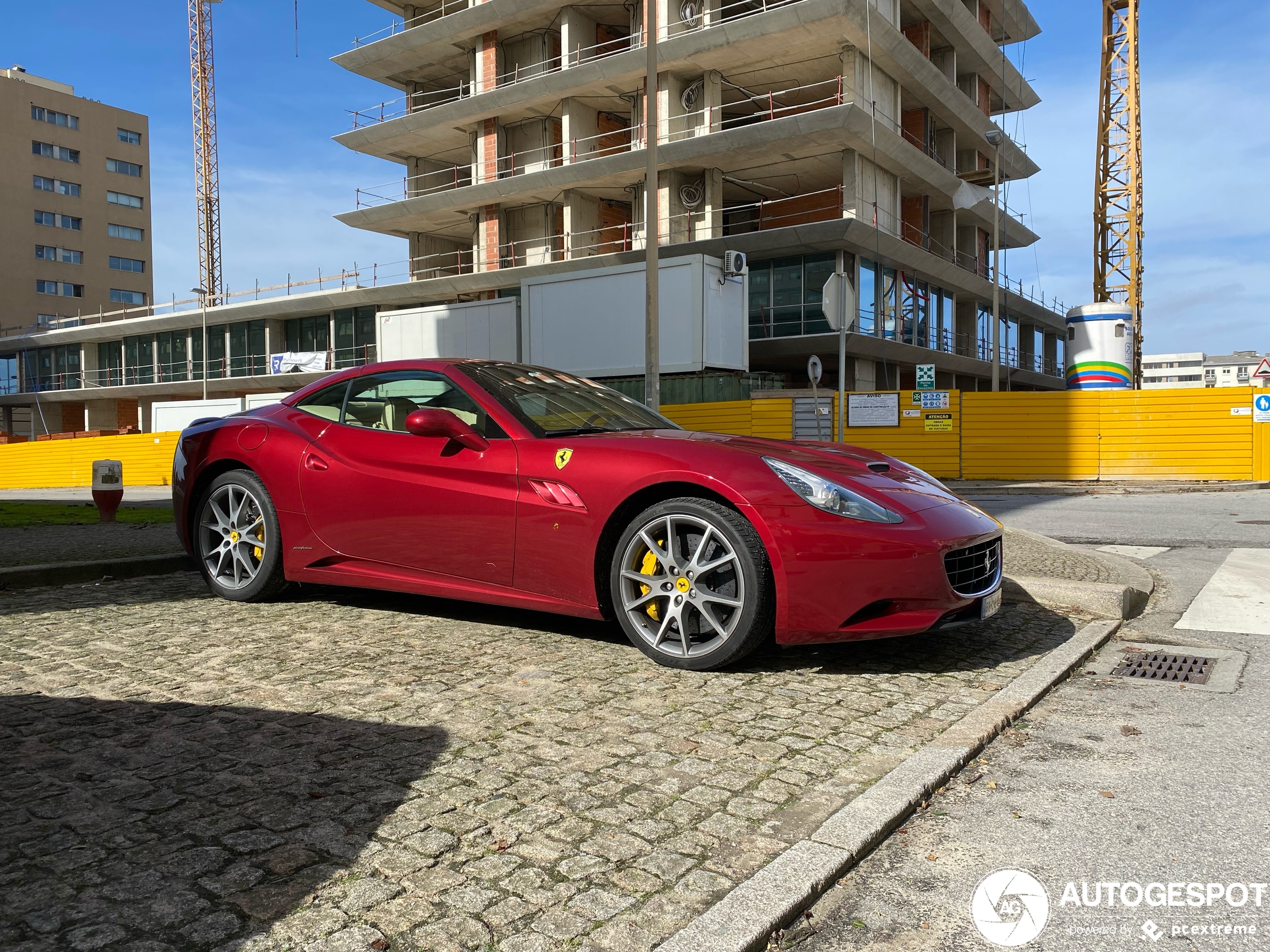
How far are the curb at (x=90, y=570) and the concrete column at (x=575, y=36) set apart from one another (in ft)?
99.1

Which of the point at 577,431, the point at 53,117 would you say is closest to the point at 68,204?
the point at 53,117

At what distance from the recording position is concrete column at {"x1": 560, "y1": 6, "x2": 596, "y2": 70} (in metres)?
33.8

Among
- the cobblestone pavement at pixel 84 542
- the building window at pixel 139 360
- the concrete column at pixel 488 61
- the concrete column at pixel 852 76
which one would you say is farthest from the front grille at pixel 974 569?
the building window at pixel 139 360

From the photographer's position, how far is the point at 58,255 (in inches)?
3054

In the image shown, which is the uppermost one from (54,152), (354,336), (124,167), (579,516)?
(124,167)

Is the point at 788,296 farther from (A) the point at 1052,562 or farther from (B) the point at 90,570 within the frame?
(B) the point at 90,570

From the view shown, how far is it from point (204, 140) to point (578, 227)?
53486mm

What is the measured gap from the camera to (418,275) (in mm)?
41469

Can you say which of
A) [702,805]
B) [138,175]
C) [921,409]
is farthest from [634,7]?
[138,175]

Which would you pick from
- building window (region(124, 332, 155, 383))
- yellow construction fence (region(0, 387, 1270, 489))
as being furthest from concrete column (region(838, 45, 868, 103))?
building window (region(124, 332, 155, 383))

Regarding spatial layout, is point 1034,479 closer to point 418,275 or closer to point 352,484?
point 352,484

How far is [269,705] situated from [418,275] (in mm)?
40061

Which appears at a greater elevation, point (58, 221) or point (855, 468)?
point (58, 221)

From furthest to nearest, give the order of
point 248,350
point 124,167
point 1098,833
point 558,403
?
point 124,167, point 248,350, point 558,403, point 1098,833
